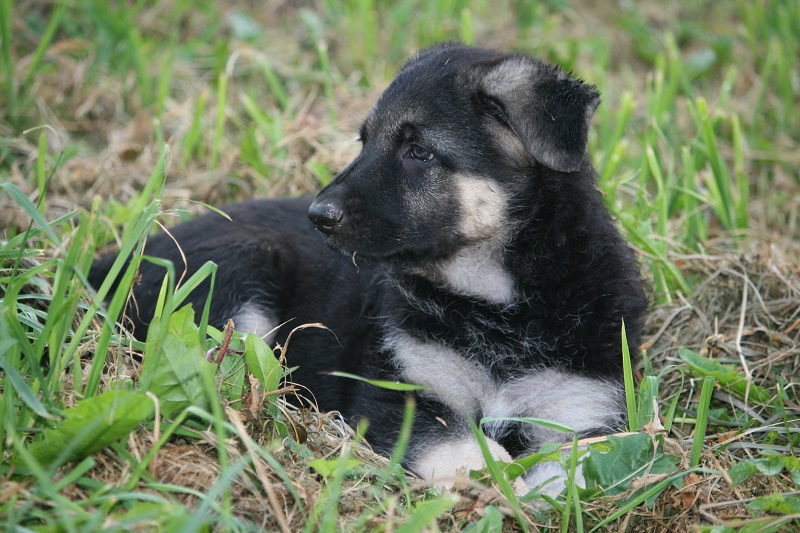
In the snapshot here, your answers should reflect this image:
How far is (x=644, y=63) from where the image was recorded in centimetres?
735

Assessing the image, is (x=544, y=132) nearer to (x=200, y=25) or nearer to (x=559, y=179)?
(x=559, y=179)

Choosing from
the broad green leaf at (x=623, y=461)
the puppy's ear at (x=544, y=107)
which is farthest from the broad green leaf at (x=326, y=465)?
the puppy's ear at (x=544, y=107)

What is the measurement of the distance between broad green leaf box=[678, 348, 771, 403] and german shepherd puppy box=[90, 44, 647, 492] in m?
0.26

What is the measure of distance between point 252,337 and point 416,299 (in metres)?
0.84

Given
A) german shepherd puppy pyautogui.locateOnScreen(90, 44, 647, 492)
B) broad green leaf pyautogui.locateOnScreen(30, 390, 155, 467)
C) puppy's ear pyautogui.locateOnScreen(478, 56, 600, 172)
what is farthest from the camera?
german shepherd puppy pyautogui.locateOnScreen(90, 44, 647, 492)

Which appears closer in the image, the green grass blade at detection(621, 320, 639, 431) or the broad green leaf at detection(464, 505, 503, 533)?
the broad green leaf at detection(464, 505, 503, 533)

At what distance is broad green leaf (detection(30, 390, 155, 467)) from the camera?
2.24 metres

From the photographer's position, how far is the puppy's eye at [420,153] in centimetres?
322

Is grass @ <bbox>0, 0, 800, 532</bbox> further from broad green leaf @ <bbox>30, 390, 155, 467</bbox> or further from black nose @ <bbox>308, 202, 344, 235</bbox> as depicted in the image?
black nose @ <bbox>308, 202, 344, 235</bbox>

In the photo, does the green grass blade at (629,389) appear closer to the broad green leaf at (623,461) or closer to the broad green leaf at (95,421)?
the broad green leaf at (623,461)

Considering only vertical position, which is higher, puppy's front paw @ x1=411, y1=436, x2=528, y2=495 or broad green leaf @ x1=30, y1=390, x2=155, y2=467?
broad green leaf @ x1=30, y1=390, x2=155, y2=467

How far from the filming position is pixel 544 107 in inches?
120

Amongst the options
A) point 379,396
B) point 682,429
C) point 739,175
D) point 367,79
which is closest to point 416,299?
point 379,396

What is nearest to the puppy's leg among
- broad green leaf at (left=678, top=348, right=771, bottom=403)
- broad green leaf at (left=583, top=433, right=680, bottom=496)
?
broad green leaf at (left=583, top=433, right=680, bottom=496)
